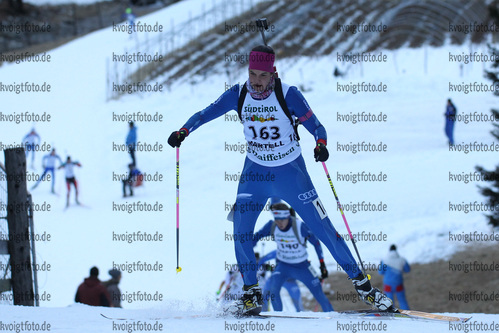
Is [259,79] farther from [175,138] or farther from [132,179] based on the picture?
[132,179]

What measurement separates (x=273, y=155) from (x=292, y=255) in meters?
3.63

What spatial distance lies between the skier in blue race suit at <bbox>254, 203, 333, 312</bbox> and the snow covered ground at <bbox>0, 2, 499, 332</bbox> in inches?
77.7

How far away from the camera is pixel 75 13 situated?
5472 centimetres

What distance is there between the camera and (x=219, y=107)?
5.20 meters

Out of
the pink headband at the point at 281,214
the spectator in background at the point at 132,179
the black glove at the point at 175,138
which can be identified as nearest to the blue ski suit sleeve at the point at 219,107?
the black glove at the point at 175,138

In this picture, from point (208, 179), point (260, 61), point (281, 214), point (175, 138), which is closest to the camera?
point (260, 61)

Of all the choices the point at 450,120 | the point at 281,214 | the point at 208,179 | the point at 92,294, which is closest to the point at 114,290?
the point at 92,294

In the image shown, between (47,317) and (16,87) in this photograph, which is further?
(16,87)

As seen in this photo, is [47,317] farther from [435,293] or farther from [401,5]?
[401,5]

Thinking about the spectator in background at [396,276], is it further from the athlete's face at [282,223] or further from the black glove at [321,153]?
the black glove at [321,153]

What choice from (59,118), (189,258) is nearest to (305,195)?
(189,258)

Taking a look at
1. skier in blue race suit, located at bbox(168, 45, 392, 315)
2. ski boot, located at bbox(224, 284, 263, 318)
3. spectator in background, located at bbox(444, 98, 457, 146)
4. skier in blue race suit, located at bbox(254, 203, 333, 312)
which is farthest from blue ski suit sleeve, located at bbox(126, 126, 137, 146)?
ski boot, located at bbox(224, 284, 263, 318)

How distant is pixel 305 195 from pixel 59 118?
24.4 meters

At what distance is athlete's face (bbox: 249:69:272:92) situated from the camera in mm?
4809
